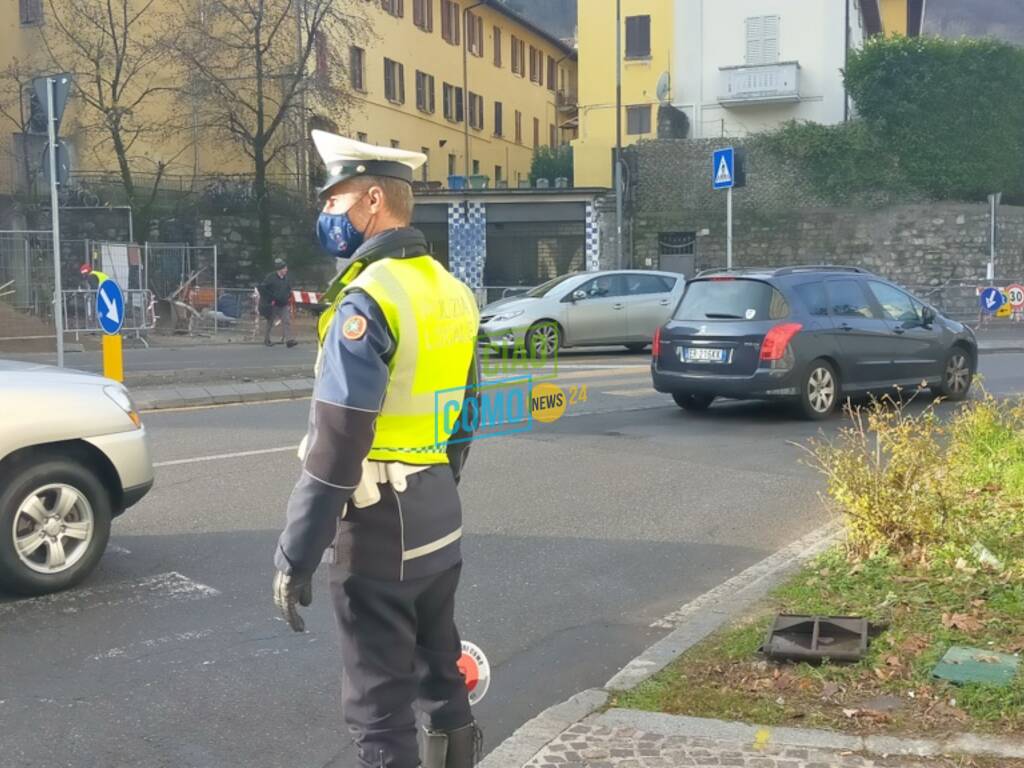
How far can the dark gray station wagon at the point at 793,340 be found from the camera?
12141 millimetres

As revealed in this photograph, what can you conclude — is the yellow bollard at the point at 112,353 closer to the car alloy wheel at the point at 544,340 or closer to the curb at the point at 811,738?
the car alloy wheel at the point at 544,340

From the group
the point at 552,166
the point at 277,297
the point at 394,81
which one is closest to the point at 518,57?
the point at 552,166

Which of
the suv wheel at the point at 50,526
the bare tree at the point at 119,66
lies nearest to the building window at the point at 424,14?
the bare tree at the point at 119,66

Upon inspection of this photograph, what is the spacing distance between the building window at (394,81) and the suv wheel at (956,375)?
37.4 meters

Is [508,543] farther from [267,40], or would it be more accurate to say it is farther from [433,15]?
[433,15]

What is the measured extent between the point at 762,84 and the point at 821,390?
30.9 meters

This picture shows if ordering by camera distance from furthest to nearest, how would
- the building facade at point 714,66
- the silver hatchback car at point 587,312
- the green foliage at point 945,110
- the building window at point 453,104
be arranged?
the building window at point 453,104 → the building facade at point 714,66 → the green foliage at point 945,110 → the silver hatchback car at point 587,312

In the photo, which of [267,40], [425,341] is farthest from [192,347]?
[425,341]

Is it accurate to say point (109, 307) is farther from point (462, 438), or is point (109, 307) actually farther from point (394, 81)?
point (394, 81)

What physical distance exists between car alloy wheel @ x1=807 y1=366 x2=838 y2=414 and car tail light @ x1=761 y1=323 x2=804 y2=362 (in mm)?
495

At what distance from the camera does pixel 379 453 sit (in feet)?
9.96

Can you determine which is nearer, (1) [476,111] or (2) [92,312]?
(2) [92,312]

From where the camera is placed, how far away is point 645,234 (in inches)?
1516

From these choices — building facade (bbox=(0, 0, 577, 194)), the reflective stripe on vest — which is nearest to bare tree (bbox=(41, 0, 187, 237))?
building facade (bbox=(0, 0, 577, 194))
